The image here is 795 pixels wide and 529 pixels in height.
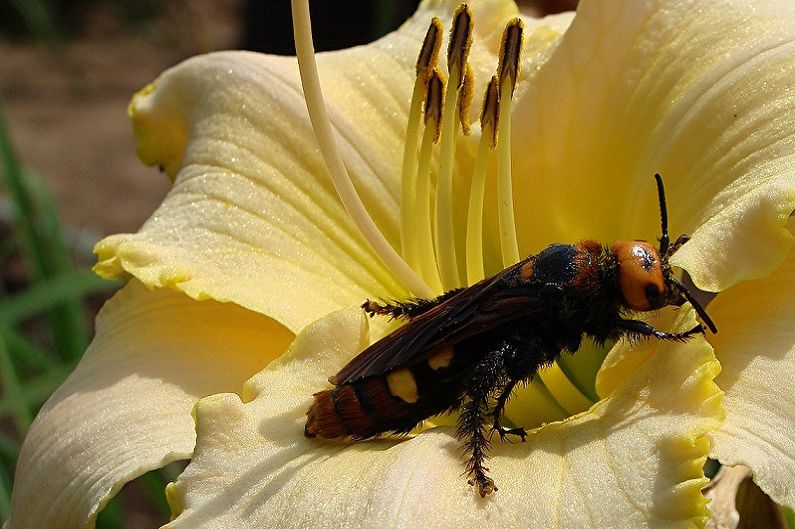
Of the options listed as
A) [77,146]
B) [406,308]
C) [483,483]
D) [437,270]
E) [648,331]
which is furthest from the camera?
[77,146]

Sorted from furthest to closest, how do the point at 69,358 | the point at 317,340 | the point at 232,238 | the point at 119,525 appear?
the point at 69,358 < the point at 119,525 < the point at 232,238 < the point at 317,340

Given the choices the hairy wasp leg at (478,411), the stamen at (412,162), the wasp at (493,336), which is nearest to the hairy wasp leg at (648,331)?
the wasp at (493,336)

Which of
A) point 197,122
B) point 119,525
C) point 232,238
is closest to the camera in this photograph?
point 232,238

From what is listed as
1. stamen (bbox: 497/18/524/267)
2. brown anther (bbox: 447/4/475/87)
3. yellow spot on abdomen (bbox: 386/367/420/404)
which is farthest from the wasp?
brown anther (bbox: 447/4/475/87)

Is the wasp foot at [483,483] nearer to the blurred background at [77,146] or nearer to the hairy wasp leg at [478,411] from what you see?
the hairy wasp leg at [478,411]

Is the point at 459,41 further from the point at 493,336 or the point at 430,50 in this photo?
the point at 493,336

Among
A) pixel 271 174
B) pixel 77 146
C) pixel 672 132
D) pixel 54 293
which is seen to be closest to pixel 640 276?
pixel 672 132

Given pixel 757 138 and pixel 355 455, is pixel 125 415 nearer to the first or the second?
pixel 355 455

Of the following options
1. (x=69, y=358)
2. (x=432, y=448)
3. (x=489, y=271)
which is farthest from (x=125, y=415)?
(x=69, y=358)
